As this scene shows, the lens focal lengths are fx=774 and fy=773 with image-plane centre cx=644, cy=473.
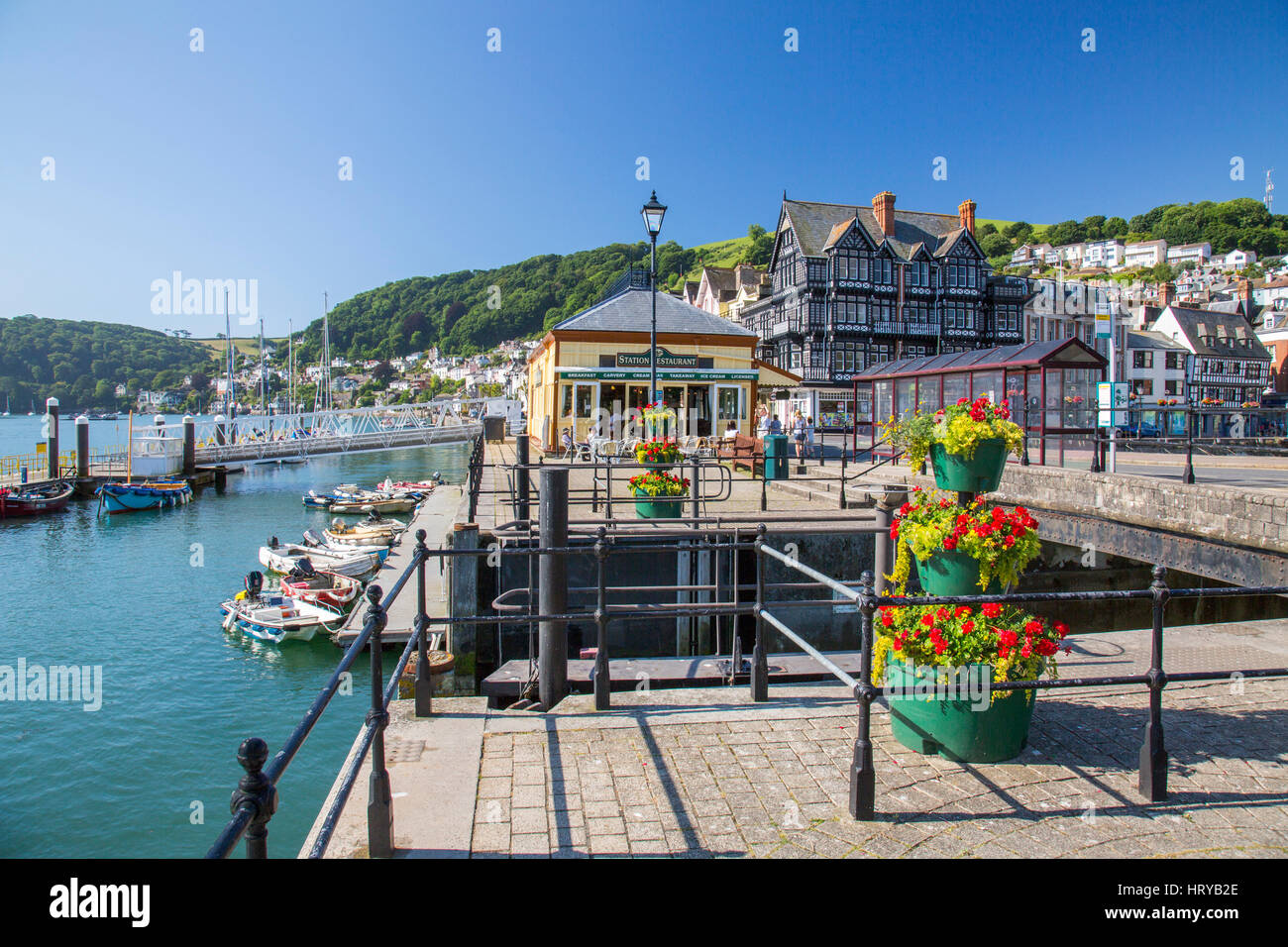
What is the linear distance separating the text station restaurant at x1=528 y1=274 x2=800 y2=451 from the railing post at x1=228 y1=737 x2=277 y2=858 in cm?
2486

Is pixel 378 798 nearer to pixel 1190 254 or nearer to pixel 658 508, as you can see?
pixel 658 508

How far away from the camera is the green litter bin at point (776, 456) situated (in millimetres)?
16047

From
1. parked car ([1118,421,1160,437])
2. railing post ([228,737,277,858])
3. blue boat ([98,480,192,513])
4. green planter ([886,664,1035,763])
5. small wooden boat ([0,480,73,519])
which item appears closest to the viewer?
railing post ([228,737,277,858])

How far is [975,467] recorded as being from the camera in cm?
451

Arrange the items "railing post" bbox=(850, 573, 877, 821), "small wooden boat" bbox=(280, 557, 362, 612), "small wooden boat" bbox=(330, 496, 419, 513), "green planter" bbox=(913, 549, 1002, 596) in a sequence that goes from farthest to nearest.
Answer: "small wooden boat" bbox=(330, 496, 419, 513) < "small wooden boat" bbox=(280, 557, 362, 612) < "green planter" bbox=(913, 549, 1002, 596) < "railing post" bbox=(850, 573, 877, 821)

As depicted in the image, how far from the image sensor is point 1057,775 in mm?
4109

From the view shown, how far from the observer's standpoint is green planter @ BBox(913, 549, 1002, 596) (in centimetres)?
432

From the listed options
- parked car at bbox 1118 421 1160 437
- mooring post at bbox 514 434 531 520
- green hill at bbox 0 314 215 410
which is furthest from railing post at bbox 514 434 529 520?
green hill at bbox 0 314 215 410

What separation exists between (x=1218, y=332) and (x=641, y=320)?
58.0 m

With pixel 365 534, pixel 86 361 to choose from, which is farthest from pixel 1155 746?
pixel 86 361

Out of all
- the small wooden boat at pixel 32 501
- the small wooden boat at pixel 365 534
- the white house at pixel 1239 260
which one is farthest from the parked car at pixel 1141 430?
the white house at pixel 1239 260

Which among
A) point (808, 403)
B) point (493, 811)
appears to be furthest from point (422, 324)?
point (493, 811)

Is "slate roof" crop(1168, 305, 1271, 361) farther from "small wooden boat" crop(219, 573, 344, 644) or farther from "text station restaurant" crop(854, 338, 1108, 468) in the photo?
"small wooden boat" crop(219, 573, 344, 644)

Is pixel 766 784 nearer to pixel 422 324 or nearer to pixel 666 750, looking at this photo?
pixel 666 750
